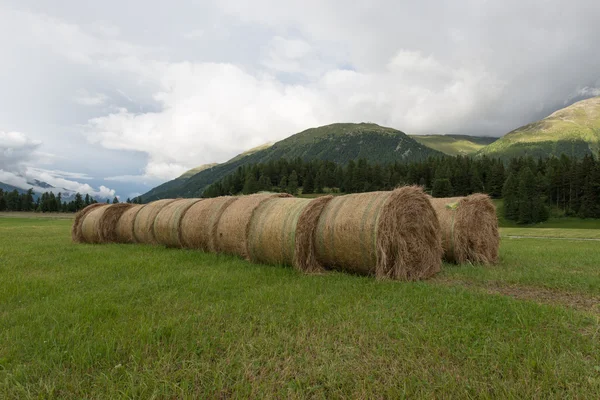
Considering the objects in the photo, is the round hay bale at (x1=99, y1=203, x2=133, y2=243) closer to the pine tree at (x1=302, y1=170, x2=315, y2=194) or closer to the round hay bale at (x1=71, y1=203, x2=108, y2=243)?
the round hay bale at (x1=71, y1=203, x2=108, y2=243)

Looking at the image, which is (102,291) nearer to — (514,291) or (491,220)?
(514,291)

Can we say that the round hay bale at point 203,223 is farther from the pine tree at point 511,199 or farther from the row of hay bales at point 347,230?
the pine tree at point 511,199

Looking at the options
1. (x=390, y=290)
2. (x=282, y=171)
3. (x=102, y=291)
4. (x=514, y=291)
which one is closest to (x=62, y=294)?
(x=102, y=291)

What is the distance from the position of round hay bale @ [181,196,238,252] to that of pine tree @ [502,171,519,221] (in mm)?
81906

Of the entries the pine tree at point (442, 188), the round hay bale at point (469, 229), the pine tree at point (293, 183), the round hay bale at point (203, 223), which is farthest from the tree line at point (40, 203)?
the round hay bale at point (469, 229)

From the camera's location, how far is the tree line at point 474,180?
240ft

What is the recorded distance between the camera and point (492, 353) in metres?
3.54

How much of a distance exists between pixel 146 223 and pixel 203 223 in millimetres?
3359

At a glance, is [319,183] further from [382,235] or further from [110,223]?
[382,235]

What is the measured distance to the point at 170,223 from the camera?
1173 centimetres

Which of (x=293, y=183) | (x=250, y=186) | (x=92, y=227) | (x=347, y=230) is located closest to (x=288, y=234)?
(x=347, y=230)

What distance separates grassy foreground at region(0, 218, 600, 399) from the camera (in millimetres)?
3008

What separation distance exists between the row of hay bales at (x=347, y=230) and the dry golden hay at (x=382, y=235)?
0.07 feet

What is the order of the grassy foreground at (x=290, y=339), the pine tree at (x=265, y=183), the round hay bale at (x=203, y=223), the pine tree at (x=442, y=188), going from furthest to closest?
1. the pine tree at (x=265, y=183)
2. the pine tree at (x=442, y=188)
3. the round hay bale at (x=203, y=223)
4. the grassy foreground at (x=290, y=339)
